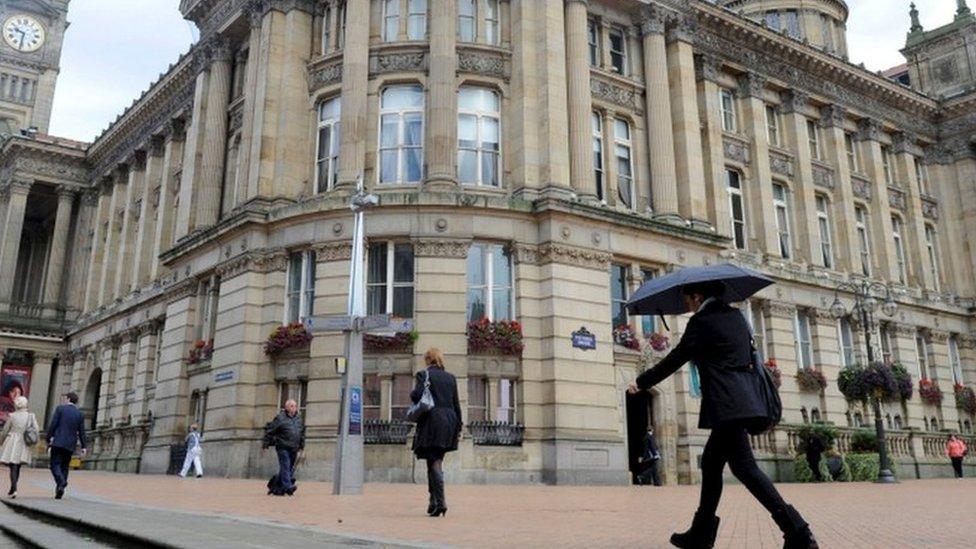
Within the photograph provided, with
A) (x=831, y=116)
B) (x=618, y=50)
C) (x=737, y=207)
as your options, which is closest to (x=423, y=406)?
(x=618, y=50)

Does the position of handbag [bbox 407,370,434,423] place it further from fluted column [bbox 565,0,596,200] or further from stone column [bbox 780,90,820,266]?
stone column [bbox 780,90,820,266]

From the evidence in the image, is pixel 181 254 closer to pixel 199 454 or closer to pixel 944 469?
pixel 199 454

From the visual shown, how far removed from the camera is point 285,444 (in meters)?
16.5

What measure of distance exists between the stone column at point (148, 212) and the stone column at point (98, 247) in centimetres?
551

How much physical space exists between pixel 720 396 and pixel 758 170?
99.3ft

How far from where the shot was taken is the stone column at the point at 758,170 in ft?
113

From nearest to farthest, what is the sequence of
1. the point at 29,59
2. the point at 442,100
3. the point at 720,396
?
the point at 720,396, the point at 442,100, the point at 29,59

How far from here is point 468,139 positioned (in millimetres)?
26578

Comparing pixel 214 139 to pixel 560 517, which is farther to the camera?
pixel 214 139

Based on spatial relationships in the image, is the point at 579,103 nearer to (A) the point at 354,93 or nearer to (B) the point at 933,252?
(A) the point at 354,93

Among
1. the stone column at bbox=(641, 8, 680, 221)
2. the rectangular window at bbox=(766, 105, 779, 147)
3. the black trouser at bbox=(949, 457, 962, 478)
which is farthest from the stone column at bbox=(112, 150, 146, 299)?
the black trouser at bbox=(949, 457, 962, 478)

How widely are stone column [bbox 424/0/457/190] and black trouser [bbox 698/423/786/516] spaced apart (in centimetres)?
1889

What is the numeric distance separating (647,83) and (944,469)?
20.8m

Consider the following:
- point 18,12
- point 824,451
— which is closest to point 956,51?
point 824,451
